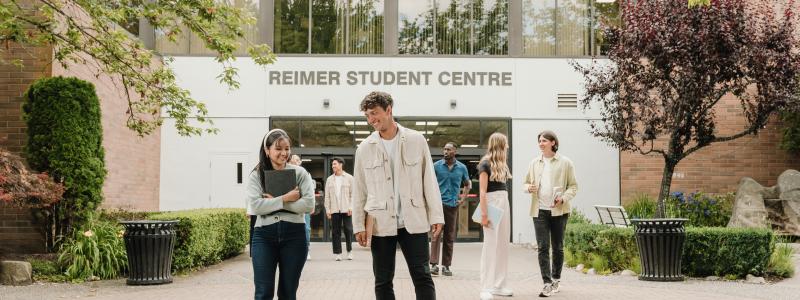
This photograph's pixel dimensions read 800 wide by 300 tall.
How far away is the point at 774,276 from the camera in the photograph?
12.4 m

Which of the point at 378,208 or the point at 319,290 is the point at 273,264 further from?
the point at 319,290

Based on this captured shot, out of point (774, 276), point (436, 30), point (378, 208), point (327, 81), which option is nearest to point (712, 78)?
point (774, 276)

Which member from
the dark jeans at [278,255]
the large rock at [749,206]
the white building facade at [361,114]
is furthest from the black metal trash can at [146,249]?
the large rock at [749,206]

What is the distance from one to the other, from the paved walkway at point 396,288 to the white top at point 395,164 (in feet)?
13.0

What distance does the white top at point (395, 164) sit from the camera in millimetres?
5988

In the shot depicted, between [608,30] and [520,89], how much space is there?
12.4 ft

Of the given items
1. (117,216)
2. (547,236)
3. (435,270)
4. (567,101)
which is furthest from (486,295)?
(567,101)

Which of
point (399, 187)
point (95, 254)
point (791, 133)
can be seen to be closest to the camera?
point (399, 187)

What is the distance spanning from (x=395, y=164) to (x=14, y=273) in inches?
308

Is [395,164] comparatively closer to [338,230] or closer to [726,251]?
[726,251]

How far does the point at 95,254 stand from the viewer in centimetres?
1216

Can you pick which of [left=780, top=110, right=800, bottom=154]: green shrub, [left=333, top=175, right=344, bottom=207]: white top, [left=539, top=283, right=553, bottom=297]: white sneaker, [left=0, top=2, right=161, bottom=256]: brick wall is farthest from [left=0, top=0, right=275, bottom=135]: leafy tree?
[left=780, top=110, right=800, bottom=154]: green shrub

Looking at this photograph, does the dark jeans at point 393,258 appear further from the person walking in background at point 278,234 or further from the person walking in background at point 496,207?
the person walking in background at point 496,207

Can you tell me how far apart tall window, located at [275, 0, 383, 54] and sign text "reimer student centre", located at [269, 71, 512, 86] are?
0.61 meters
